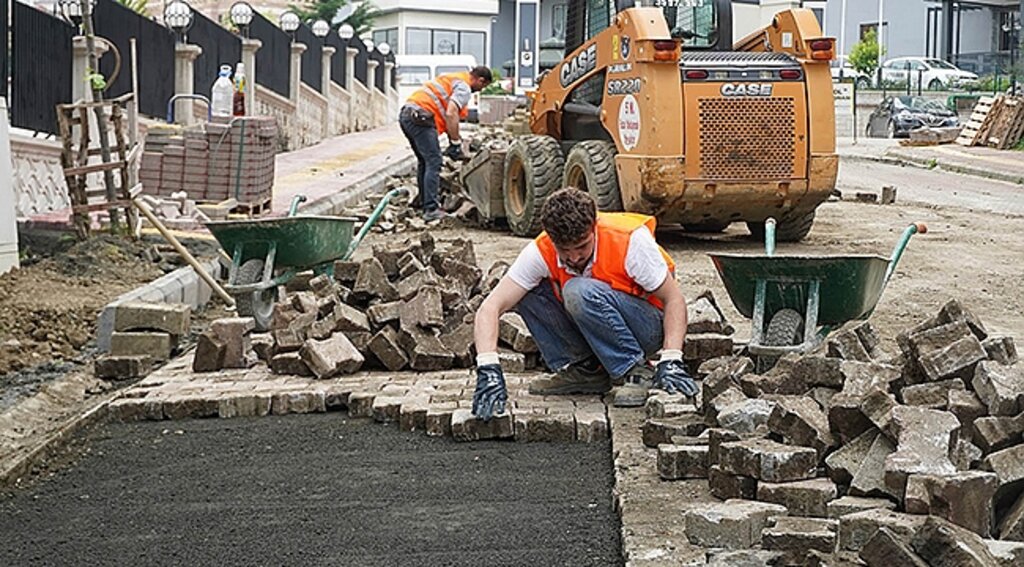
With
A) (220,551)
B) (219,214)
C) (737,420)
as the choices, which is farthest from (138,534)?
(219,214)

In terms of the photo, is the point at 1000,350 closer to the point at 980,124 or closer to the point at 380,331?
the point at 380,331

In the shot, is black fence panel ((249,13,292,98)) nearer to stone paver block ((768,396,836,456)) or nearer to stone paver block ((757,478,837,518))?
stone paver block ((768,396,836,456))

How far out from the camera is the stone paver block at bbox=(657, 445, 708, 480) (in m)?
5.09

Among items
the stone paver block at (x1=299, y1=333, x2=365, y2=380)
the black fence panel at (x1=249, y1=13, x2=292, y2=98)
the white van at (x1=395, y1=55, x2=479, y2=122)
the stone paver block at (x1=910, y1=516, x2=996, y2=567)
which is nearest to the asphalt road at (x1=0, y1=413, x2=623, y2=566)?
the stone paver block at (x1=299, y1=333, x2=365, y2=380)

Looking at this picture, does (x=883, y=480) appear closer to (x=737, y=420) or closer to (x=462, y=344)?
(x=737, y=420)

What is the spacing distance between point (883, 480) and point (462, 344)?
345cm

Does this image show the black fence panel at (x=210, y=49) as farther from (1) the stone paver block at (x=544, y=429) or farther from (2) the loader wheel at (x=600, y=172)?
(1) the stone paver block at (x=544, y=429)

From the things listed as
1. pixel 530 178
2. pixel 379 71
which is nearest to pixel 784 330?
pixel 530 178

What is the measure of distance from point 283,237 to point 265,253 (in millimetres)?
173

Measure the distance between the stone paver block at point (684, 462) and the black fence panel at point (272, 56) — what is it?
22.1 meters

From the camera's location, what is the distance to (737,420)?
5195 mm

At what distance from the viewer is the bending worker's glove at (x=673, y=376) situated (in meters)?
6.12

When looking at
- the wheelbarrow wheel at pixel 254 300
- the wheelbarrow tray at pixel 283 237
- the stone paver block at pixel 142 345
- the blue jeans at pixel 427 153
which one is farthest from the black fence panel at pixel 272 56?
the stone paver block at pixel 142 345

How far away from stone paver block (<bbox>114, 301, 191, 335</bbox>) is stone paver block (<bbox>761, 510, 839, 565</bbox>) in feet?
15.6
